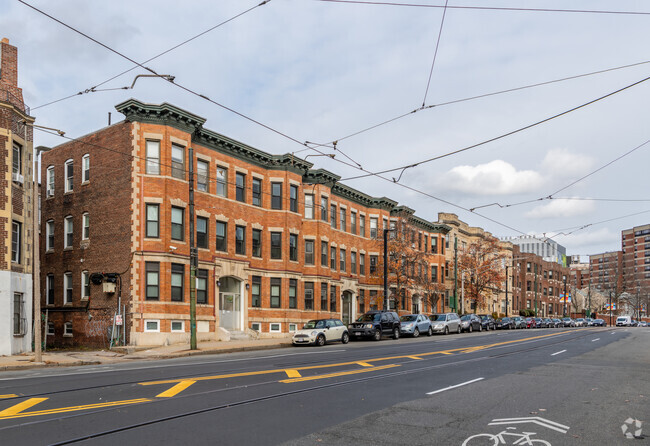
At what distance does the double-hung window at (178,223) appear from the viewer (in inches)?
1177

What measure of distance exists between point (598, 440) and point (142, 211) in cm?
2470

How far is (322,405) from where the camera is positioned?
10328 mm

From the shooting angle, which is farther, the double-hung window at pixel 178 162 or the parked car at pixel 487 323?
the parked car at pixel 487 323

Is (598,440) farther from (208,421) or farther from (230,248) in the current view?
(230,248)

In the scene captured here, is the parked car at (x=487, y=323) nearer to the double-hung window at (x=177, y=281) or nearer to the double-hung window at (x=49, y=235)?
the double-hung window at (x=177, y=281)

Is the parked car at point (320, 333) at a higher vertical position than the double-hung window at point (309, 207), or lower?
lower

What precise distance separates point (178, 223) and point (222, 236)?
372 cm

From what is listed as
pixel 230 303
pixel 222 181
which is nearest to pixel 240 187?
pixel 222 181

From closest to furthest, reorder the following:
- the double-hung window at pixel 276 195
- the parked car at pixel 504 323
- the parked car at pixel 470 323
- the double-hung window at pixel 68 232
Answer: the double-hung window at pixel 68 232
the double-hung window at pixel 276 195
the parked car at pixel 470 323
the parked car at pixel 504 323

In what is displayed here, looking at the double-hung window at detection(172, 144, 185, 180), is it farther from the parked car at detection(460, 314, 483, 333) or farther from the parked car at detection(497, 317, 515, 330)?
the parked car at detection(497, 317, 515, 330)

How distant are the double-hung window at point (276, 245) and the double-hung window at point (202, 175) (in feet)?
22.1

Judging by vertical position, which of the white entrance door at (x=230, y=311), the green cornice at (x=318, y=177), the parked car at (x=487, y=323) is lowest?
the parked car at (x=487, y=323)

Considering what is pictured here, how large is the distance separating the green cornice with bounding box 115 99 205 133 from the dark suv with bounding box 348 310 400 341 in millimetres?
15553

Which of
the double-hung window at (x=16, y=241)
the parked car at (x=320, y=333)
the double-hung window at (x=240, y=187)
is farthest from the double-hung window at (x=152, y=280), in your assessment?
the double-hung window at (x=240, y=187)
